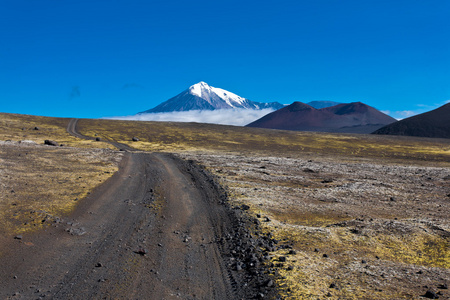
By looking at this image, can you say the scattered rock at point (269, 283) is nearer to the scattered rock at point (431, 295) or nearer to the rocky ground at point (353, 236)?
the rocky ground at point (353, 236)

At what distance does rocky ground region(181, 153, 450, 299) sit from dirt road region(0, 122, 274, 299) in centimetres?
193

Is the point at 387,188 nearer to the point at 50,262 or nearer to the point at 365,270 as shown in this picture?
the point at 365,270

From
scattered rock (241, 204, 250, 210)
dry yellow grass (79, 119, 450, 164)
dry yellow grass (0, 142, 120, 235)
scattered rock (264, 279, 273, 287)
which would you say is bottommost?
scattered rock (264, 279, 273, 287)

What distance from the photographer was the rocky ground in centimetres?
1127

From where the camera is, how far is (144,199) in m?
22.7

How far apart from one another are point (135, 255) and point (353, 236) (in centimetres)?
1230

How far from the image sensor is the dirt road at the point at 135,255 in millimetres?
10672

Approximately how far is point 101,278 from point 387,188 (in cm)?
3083

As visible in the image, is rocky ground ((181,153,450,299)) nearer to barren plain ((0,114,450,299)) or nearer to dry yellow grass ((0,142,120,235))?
barren plain ((0,114,450,299))

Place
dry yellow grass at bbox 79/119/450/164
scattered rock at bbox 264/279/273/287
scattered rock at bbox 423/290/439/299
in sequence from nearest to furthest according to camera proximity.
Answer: scattered rock at bbox 423/290/439/299 < scattered rock at bbox 264/279/273/287 < dry yellow grass at bbox 79/119/450/164

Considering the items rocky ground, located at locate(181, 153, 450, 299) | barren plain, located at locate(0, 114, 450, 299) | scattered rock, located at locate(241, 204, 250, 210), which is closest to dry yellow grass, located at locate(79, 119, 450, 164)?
barren plain, located at locate(0, 114, 450, 299)

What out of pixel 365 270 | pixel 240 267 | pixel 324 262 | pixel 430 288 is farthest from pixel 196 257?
pixel 430 288

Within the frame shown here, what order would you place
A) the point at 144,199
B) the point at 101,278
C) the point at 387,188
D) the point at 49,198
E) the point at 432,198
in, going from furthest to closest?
the point at 387,188
the point at 432,198
the point at 144,199
the point at 49,198
the point at 101,278

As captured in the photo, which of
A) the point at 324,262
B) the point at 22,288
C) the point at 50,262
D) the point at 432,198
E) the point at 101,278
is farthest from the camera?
the point at 432,198
